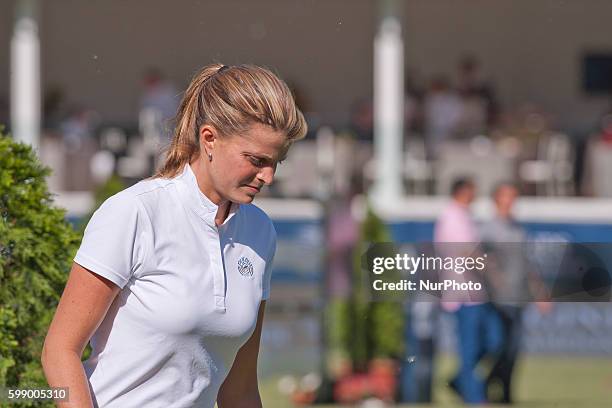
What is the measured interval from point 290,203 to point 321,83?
4.12 m

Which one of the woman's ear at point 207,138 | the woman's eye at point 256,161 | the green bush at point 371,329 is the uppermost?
the woman's ear at point 207,138

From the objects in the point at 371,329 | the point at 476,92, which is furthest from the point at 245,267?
the point at 476,92

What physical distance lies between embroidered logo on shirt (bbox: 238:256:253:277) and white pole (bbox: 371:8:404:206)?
36.8ft

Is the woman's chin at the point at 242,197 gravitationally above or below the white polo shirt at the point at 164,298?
above

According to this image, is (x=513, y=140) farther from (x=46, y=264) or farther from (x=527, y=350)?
(x=46, y=264)

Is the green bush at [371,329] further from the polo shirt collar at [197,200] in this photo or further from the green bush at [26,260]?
the polo shirt collar at [197,200]

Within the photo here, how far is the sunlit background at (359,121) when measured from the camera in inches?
422

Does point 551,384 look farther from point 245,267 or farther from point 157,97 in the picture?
point 245,267

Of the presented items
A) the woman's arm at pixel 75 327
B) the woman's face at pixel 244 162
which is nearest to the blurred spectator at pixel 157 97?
the woman's face at pixel 244 162

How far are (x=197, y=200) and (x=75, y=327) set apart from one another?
0.36 m

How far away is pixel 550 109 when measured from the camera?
56.1 feet

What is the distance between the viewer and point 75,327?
94.1 inches

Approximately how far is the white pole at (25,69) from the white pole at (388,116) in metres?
3.88

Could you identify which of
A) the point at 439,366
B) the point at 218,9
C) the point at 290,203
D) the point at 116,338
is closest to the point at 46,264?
the point at 116,338
